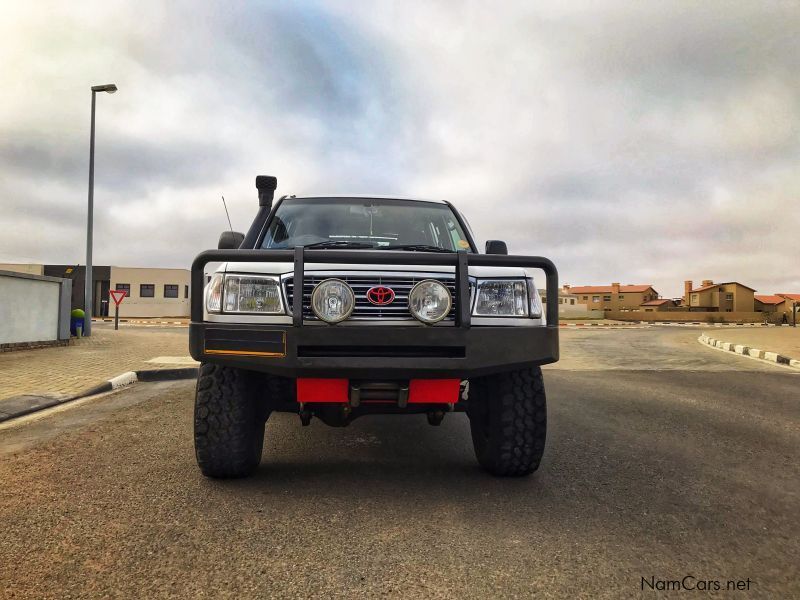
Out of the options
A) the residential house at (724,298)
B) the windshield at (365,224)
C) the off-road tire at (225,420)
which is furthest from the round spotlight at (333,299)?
the residential house at (724,298)

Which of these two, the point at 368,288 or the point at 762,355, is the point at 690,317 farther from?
the point at 368,288

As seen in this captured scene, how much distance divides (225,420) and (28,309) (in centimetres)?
1086

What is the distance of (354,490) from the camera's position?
9.60 ft

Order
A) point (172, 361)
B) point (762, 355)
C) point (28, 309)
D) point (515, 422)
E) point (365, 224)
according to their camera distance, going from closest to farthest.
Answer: point (515, 422), point (365, 224), point (172, 361), point (28, 309), point (762, 355)

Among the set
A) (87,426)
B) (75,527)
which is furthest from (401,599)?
→ (87,426)

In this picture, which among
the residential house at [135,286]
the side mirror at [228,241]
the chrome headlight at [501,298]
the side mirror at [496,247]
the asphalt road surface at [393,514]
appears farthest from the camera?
the residential house at [135,286]

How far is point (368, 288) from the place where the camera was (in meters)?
2.76

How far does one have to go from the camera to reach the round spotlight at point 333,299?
264 cm

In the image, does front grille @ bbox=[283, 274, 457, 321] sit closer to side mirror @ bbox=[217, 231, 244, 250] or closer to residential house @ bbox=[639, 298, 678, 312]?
side mirror @ bbox=[217, 231, 244, 250]

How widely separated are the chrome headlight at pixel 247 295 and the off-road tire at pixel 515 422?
1267 mm

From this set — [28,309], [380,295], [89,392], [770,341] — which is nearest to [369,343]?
[380,295]

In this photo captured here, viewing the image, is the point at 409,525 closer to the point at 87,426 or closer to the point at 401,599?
the point at 401,599

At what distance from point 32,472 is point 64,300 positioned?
11.0m

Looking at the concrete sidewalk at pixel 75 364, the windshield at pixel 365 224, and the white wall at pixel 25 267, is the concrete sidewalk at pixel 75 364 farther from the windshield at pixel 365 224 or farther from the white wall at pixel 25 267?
the white wall at pixel 25 267
